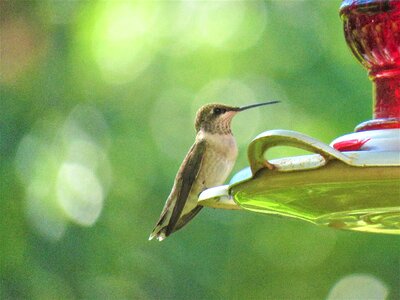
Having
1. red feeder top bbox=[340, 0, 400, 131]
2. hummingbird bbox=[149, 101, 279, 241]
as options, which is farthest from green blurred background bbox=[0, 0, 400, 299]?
red feeder top bbox=[340, 0, 400, 131]

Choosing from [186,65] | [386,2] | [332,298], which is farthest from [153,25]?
[386,2]

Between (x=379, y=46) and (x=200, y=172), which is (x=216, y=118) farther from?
(x=379, y=46)

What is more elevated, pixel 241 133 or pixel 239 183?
pixel 239 183

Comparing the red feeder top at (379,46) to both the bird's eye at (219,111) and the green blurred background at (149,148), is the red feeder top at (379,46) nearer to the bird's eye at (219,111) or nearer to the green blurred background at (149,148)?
the bird's eye at (219,111)

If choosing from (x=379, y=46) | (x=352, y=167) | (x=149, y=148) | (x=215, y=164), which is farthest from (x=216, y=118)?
(x=352, y=167)

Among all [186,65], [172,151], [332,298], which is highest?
[186,65]

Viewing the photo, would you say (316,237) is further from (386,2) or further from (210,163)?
(386,2)
